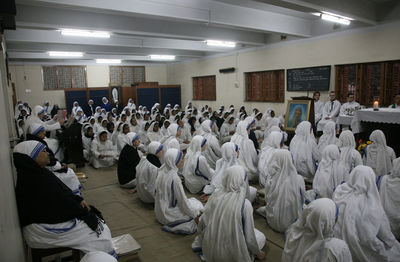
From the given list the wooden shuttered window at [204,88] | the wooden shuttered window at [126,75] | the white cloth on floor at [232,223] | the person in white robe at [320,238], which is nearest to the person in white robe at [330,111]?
the wooden shuttered window at [204,88]

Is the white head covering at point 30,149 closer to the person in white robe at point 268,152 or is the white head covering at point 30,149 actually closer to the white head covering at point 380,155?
the person in white robe at point 268,152

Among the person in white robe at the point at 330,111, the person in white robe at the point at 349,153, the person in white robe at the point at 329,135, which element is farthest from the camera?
the person in white robe at the point at 330,111

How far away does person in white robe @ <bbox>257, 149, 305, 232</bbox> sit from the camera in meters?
3.64

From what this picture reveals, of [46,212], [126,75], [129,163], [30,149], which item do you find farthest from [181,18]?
[126,75]

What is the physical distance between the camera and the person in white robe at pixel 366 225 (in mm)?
2729

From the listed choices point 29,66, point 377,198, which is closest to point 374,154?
point 377,198

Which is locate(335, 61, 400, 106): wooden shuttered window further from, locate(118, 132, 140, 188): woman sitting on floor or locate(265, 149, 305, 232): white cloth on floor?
locate(118, 132, 140, 188): woman sitting on floor

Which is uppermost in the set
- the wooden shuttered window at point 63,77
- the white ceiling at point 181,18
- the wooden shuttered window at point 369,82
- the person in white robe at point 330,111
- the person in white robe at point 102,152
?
the white ceiling at point 181,18

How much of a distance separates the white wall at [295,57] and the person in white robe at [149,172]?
7.57 metres

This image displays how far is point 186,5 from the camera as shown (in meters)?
6.95

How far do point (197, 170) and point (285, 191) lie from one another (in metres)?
1.87

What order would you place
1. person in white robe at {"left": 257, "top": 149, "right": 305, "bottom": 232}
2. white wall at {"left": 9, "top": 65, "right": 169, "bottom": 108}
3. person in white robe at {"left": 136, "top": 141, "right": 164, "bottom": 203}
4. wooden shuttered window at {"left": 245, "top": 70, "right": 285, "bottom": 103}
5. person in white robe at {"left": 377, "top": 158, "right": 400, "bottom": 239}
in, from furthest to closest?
white wall at {"left": 9, "top": 65, "right": 169, "bottom": 108}, wooden shuttered window at {"left": 245, "top": 70, "right": 285, "bottom": 103}, person in white robe at {"left": 136, "top": 141, "right": 164, "bottom": 203}, person in white robe at {"left": 257, "top": 149, "right": 305, "bottom": 232}, person in white robe at {"left": 377, "top": 158, "right": 400, "bottom": 239}

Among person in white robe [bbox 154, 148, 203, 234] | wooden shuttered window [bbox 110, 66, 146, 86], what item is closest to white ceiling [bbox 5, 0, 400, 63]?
person in white robe [bbox 154, 148, 203, 234]

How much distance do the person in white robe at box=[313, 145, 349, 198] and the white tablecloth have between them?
292cm
